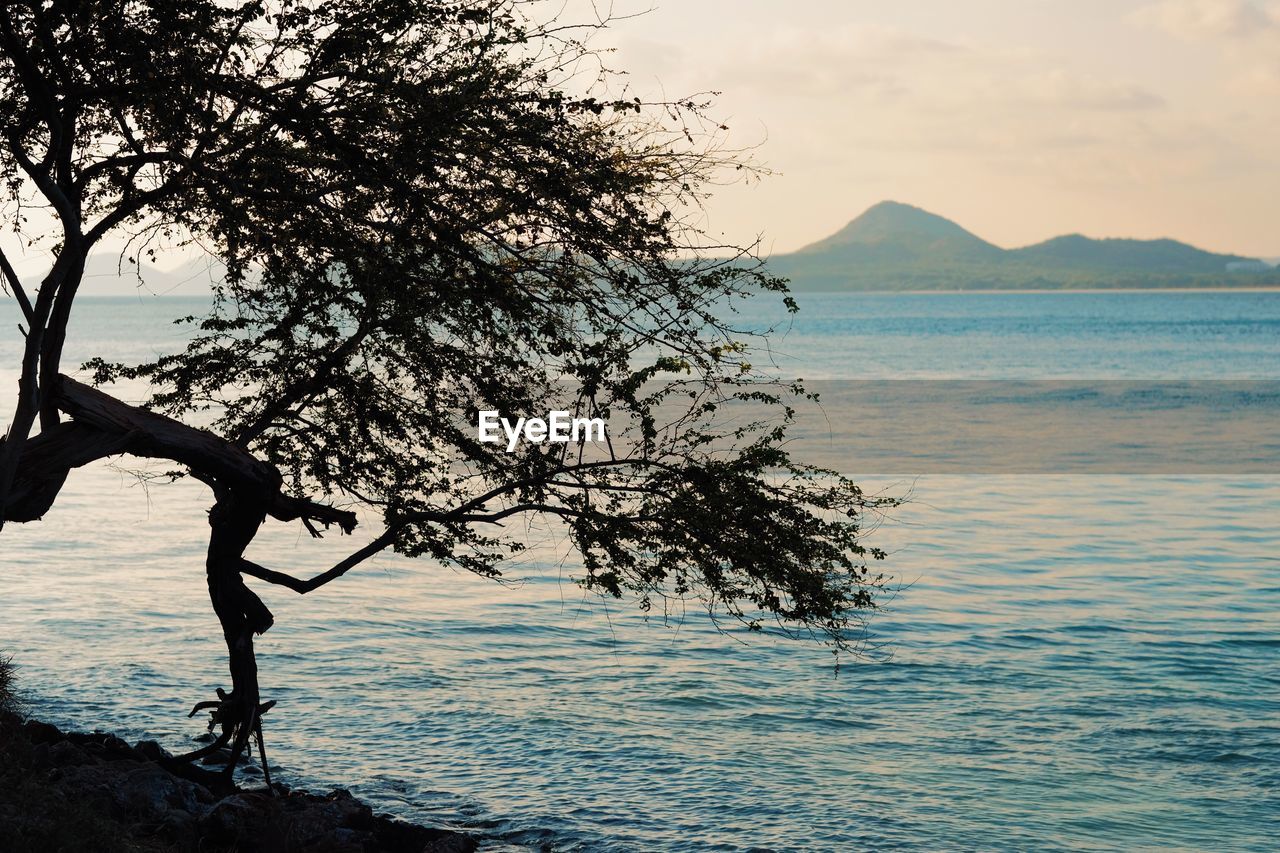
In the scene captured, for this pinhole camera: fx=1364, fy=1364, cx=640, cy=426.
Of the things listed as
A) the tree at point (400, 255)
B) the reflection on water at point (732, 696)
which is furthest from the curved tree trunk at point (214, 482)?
the reflection on water at point (732, 696)

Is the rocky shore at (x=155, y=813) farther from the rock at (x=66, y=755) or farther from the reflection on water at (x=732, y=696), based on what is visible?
the reflection on water at (x=732, y=696)

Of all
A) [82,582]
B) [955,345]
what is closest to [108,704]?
[82,582]

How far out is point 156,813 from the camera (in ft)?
37.3

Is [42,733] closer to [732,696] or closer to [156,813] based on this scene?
[156,813]

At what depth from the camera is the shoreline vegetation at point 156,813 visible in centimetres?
962

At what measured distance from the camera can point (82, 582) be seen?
27.0 metres

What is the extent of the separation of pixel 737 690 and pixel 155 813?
975 centimetres

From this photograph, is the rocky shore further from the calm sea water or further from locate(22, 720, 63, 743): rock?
the calm sea water

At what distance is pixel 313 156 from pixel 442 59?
4.50 ft

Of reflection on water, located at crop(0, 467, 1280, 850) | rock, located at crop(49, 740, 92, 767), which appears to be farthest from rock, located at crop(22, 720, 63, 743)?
reflection on water, located at crop(0, 467, 1280, 850)

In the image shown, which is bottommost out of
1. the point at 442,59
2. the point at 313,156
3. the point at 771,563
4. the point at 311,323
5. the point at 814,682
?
the point at 814,682

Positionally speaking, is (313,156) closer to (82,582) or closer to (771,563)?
(771,563)

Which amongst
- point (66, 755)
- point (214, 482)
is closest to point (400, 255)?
point (214, 482)

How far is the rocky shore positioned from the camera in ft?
31.5
